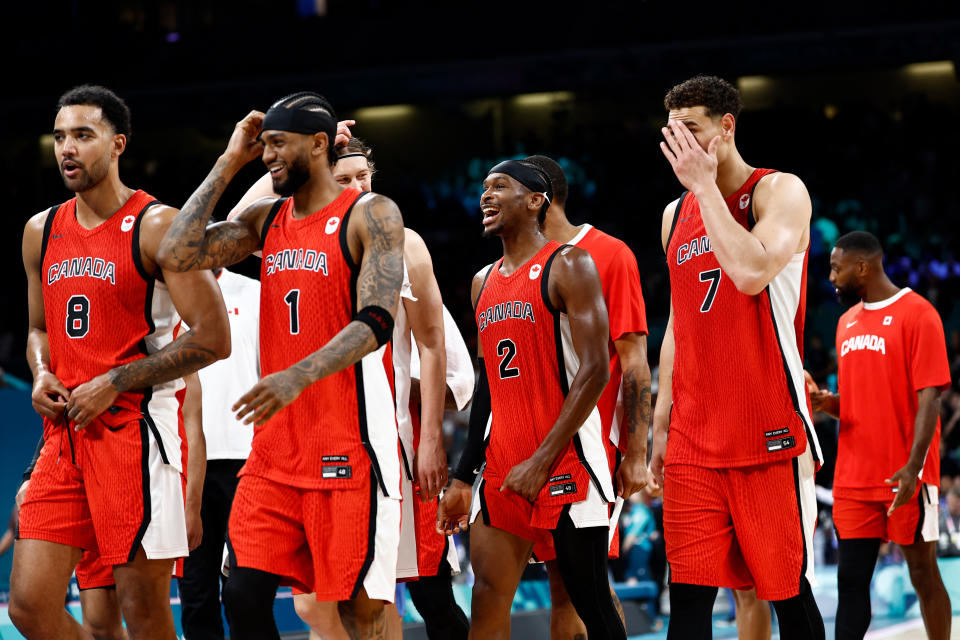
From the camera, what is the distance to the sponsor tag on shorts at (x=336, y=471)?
347 cm

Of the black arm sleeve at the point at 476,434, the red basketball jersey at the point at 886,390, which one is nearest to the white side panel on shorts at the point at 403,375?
the black arm sleeve at the point at 476,434

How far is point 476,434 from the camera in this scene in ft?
14.7

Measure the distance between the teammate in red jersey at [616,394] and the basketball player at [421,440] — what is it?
0.64 ft

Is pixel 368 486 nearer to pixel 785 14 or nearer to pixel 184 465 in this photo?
pixel 184 465

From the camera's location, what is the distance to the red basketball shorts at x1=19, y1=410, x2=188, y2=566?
3.77 metres

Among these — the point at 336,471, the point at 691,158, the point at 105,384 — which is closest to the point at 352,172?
the point at 105,384

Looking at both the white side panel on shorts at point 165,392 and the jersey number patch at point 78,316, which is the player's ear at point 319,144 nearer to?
the white side panel on shorts at point 165,392

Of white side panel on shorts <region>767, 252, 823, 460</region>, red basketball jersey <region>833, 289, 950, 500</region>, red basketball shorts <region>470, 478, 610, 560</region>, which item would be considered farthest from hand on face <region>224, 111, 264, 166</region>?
red basketball jersey <region>833, 289, 950, 500</region>

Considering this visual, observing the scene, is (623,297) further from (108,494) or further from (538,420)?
(108,494)

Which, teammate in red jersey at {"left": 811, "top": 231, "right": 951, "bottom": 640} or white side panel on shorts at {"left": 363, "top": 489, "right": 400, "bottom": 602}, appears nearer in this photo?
white side panel on shorts at {"left": 363, "top": 489, "right": 400, "bottom": 602}

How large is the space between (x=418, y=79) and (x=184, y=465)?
46.5 feet

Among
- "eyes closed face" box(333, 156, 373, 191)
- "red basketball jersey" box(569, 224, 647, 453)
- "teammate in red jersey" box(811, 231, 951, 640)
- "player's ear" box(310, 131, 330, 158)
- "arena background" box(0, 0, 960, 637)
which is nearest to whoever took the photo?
"player's ear" box(310, 131, 330, 158)

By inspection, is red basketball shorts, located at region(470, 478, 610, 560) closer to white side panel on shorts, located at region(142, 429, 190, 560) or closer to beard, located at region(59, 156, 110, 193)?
white side panel on shorts, located at region(142, 429, 190, 560)

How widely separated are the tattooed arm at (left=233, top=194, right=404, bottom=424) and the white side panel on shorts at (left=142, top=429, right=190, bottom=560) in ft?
2.03
